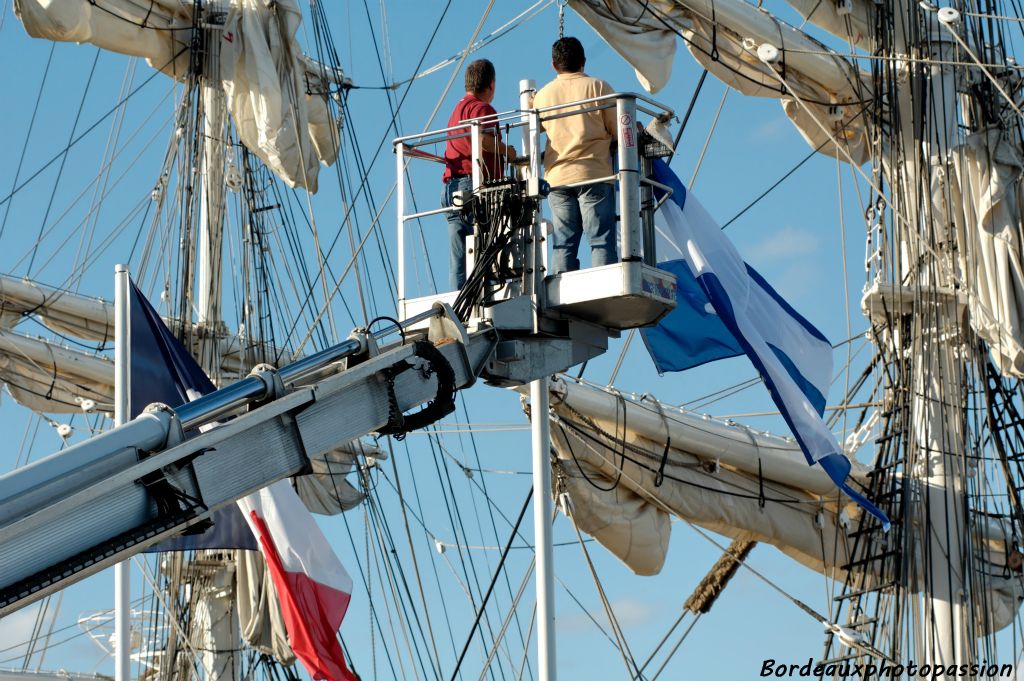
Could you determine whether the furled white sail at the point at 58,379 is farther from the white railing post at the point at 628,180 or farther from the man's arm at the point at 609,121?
the white railing post at the point at 628,180

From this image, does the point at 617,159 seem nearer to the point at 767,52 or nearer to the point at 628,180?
the point at 628,180

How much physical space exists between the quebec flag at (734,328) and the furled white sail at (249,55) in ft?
34.7

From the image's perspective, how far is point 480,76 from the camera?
9.74 m

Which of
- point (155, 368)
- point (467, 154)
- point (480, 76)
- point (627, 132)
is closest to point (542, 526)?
point (155, 368)

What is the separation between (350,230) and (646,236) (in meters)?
11.8

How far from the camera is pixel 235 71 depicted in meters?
24.1

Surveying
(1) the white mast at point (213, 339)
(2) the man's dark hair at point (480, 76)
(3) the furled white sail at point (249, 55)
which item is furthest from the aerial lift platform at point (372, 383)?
(1) the white mast at point (213, 339)

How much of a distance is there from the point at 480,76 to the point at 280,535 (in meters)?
3.26

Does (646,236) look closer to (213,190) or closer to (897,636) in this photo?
(897,636)

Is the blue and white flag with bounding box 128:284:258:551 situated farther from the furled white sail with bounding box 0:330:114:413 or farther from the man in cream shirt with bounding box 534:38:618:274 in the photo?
the furled white sail with bounding box 0:330:114:413

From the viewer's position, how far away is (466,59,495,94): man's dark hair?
9734 millimetres

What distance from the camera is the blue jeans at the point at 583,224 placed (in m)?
9.12


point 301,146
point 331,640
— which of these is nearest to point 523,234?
point 331,640

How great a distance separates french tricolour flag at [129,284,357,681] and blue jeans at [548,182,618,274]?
2.87m
